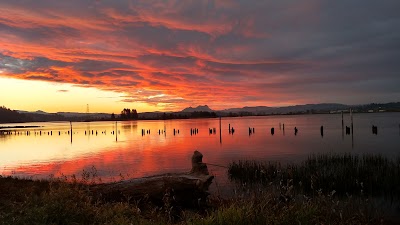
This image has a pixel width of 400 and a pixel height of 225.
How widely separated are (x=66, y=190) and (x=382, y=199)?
15658 millimetres

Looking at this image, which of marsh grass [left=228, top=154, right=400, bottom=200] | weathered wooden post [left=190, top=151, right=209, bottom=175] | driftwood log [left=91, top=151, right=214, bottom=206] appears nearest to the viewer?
driftwood log [left=91, top=151, right=214, bottom=206]

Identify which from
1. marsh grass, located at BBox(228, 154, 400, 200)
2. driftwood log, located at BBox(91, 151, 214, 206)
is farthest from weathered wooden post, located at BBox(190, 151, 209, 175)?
marsh grass, located at BBox(228, 154, 400, 200)

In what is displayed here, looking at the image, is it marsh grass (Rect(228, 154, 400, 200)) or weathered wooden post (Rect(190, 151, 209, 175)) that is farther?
marsh grass (Rect(228, 154, 400, 200))

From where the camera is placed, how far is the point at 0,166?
3566 centimetres

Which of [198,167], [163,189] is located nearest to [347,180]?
[198,167]

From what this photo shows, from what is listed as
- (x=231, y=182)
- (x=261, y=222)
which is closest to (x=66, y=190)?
(x=261, y=222)

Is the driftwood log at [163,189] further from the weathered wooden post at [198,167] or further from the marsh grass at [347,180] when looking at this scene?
the marsh grass at [347,180]

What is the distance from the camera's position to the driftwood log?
42.9ft

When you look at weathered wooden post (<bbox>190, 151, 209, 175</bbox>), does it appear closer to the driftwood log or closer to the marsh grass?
the driftwood log

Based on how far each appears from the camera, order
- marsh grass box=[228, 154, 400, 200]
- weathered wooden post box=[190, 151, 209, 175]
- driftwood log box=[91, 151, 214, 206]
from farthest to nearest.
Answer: marsh grass box=[228, 154, 400, 200] < weathered wooden post box=[190, 151, 209, 175] < driftwood log box=[91, 151, 214, 206]

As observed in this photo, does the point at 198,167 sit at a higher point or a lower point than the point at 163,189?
higher

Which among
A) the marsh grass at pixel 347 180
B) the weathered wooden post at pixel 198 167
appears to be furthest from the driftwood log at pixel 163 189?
the marsh grass at pixel 347 180

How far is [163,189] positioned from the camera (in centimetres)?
1309

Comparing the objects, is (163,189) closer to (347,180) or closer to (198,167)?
(198,167)
